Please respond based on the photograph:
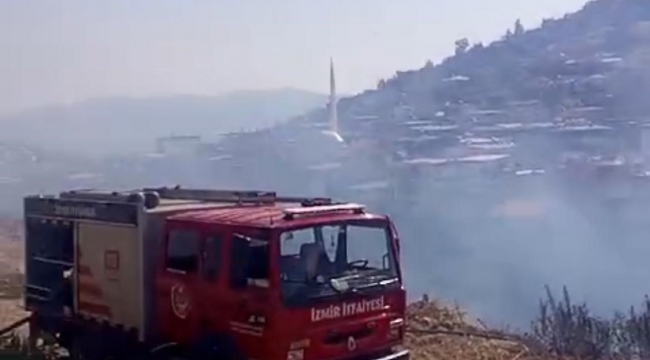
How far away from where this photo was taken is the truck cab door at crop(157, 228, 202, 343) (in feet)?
27.0

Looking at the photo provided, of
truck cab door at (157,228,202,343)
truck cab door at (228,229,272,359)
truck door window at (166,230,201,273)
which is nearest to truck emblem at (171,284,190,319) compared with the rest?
truck cab door at (157,228,202,343)

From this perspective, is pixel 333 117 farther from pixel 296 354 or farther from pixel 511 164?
pixel 296 354

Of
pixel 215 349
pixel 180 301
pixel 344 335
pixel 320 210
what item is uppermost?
pixel 320 210

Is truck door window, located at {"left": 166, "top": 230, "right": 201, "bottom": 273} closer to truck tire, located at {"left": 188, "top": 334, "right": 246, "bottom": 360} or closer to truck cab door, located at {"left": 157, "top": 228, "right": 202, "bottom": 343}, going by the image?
truck cab door, located at {"left": 157, "top": 228, "right": 202, "bottom": 343}

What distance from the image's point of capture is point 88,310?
950 cm

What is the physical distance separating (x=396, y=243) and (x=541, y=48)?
47628 mm

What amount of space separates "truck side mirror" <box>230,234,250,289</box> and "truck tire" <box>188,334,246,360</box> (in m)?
0.51

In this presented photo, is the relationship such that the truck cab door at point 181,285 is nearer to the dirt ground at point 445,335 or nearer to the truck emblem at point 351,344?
the truck emblem at point 351,344

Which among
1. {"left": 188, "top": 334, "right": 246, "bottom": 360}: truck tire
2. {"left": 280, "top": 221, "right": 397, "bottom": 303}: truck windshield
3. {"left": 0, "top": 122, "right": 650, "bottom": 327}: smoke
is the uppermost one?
{"left": 280, "top": 221, "right": 397, "bottom": 303}: truck windshield

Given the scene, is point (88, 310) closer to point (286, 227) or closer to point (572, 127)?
point (286, 227)

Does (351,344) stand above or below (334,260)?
below

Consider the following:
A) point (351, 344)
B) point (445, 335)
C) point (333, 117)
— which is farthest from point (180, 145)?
point (351, 344)

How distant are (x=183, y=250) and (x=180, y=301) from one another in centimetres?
44

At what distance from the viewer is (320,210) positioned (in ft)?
27.1
